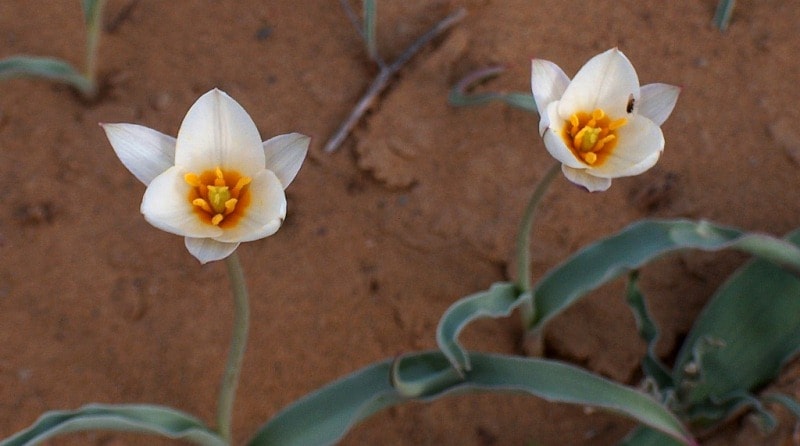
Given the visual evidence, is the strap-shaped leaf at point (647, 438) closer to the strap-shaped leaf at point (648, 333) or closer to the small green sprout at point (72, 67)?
the strap-shaped leaf at point (648, 333)

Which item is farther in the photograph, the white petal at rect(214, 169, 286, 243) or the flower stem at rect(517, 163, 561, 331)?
the flower stem at rect(517, 163, 561, 331)

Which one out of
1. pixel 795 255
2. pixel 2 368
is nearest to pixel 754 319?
pixel 795 255

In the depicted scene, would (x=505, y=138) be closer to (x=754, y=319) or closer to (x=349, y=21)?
(x=349, y=21)

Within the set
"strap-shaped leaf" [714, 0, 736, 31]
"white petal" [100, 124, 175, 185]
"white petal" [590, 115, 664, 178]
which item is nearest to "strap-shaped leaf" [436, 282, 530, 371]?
"white petal" [590, 115, 664, 178]

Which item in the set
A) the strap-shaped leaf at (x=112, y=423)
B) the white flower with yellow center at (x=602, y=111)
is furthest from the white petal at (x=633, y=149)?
the strap-shaped leaf at (x=112, y=423)

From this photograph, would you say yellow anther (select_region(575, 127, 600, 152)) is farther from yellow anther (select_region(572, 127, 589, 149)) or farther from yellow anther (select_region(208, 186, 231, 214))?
yellow anther (select_region(208, 186, 231, 214))

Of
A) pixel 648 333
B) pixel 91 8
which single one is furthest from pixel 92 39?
pixel 648 333
